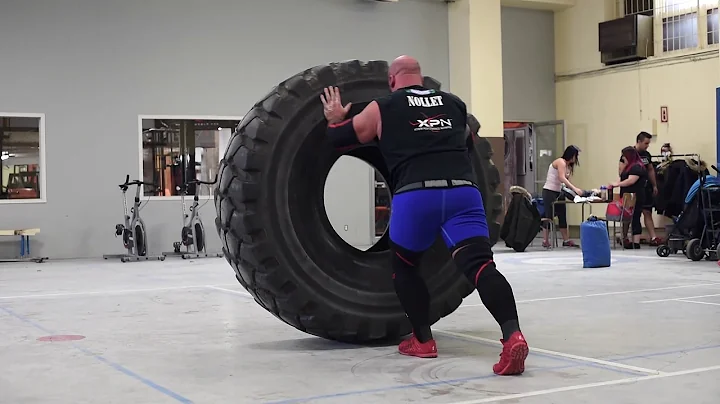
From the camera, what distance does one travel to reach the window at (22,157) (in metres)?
14.3

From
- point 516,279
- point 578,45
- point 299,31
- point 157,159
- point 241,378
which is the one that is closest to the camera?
point 241,378

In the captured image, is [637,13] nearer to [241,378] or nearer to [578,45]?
[578,45]

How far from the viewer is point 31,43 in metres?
14.4

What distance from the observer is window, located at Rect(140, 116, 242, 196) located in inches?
606

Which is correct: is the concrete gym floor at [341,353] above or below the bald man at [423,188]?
below

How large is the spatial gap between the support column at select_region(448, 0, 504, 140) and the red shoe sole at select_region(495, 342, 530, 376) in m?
13.4

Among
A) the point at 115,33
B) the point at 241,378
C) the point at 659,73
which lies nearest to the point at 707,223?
the point at 659,73

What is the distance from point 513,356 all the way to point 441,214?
827 mm

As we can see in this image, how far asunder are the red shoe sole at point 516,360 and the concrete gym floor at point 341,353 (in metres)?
0.06

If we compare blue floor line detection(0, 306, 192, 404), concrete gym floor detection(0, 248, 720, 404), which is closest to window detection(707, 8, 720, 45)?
concrete gym floor detection(0, 248, 720, 404)

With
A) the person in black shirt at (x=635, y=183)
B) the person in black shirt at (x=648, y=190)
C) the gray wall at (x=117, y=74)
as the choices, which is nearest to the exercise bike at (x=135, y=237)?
the gray wall at (x=117, y=74)

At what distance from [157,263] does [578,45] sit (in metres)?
10.5

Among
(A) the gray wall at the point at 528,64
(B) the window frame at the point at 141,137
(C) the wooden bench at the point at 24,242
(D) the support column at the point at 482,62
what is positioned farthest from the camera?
(A) the gray wall at the point at 528,64

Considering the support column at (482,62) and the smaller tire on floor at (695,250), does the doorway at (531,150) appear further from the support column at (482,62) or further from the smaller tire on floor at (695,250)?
the smaller tire on floor at (695,250)
